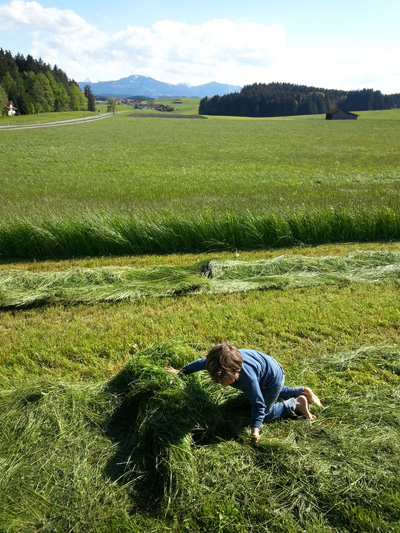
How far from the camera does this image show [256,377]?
3289 millimetres

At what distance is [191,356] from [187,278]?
2.36 m

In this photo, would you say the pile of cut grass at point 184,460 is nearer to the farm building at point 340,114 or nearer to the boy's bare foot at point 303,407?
the boy's bare foot at point 303,407

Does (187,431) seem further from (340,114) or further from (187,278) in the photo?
(340,114)

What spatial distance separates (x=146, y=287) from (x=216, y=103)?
117 meters

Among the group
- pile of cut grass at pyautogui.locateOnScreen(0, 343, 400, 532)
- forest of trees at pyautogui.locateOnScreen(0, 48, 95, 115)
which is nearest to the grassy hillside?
pile of cut grass at pyautogui.locateOnScreen(0, 343, 400, 532)

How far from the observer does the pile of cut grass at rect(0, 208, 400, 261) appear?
7953 millimetres

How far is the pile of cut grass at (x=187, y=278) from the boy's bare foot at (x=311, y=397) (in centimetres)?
261

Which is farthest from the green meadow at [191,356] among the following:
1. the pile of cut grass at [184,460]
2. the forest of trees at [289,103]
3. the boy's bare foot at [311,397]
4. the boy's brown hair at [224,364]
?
the forest of trees at [289,103]

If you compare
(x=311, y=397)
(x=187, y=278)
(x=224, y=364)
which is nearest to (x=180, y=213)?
(x=187, y=278)

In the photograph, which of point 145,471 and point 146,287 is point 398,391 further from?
point 146,287

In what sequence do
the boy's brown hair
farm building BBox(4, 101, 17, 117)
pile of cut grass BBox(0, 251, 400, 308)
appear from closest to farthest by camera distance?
1. the boy's brown hair
2. pile of cut grass BBox(0, 251, 400, 308)
3. farm building BBox(4, 101, 17, 117)

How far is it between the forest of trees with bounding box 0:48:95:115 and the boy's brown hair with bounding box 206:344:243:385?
7651 cm

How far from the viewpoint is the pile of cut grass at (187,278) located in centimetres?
590

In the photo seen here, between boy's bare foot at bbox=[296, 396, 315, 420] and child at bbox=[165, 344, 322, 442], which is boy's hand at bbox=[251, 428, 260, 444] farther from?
boy's bare foot at bbox=[296, 396, 315, 420]
